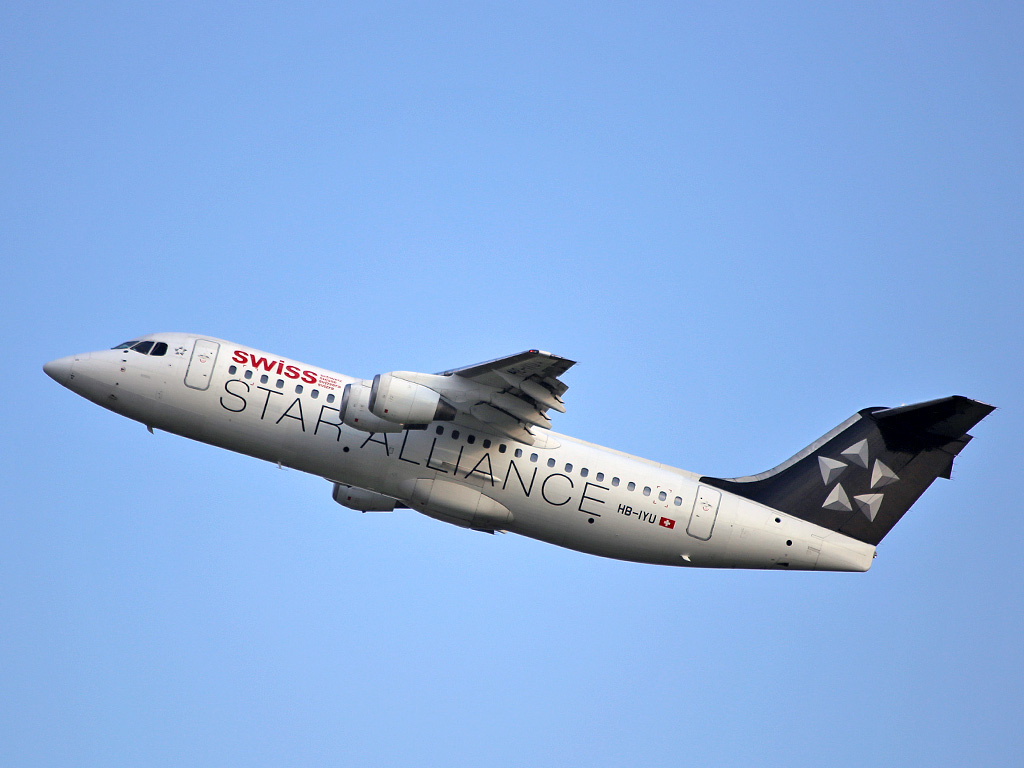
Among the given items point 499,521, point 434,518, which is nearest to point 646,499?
point 499,521

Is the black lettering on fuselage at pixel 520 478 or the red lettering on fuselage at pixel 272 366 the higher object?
the red lettering on fuselage at pixel 272 366

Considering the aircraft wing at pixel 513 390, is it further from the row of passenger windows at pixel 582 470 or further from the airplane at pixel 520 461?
the row of passenger windows at pixel 582 470

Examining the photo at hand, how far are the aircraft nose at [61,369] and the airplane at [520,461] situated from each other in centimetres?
3

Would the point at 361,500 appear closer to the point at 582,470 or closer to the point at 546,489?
the point at 546,489

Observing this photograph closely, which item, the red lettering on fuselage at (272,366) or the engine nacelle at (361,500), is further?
the engine nacelle at (361,500)

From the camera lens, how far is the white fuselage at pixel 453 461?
23.4m

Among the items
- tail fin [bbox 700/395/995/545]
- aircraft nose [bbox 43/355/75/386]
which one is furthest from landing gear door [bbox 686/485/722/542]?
aircraft nose [bbox 43/355/75/386]

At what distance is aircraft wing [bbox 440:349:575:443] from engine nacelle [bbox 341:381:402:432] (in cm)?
166

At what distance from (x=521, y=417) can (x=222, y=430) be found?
694cm

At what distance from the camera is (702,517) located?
953 inches

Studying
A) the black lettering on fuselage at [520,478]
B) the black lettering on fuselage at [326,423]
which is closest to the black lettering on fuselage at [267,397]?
the black lettering on fuselage at [326,423]

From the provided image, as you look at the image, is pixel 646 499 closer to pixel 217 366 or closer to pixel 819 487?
pixel 819 487

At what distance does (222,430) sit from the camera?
2361 centimetres

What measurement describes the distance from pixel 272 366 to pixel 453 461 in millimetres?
4762
